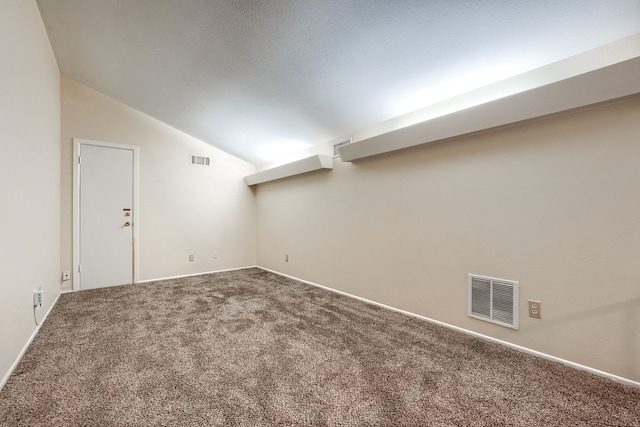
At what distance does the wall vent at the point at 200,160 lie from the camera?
4809 mm

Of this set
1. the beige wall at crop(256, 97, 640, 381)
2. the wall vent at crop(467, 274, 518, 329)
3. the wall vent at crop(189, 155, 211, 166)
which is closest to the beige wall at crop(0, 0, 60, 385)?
the wall vent at crop(189, 155, 211, 166)

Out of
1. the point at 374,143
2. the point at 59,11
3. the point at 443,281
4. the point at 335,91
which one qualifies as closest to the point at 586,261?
the point at 443,281

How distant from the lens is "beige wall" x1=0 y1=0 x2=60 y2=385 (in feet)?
5.66

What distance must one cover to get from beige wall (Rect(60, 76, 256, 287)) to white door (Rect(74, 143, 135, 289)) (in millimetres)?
131

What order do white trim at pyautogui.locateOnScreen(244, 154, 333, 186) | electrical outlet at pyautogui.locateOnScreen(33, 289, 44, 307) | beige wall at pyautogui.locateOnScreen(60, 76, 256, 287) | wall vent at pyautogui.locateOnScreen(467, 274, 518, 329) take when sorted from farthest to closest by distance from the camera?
1. beige wall at pyautogui.locateOnScreen(60, 76, 256, 287)
2. white trim at pyautogui.locateOnScreen(244, 154, 333, 186)
3. electrical outlet at pyautogui.locateOnScreen(33, 289, 44, 307)
4. wall vent at pyautogui.locateOnScreen(467, 274, 518, 329)

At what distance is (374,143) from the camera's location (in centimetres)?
301

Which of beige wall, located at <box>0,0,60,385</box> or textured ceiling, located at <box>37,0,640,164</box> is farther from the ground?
textured ceiling, located at <box>37,0,640,164</box>

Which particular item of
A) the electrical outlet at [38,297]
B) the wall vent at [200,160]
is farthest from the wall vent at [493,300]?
the wall vent at [200,160]

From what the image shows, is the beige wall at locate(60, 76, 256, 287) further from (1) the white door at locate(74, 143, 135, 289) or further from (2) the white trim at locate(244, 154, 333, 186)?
(2) the white trim at locate(244, 154, 333, 186)

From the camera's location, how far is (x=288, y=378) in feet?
5.73

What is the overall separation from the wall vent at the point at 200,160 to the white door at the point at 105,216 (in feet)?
2.88

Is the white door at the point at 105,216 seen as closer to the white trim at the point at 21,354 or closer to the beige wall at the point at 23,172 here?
the beige wall at the point at 23,172

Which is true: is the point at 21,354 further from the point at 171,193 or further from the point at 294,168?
the point at 294,168

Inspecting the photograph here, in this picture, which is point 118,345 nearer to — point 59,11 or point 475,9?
point 59,11
